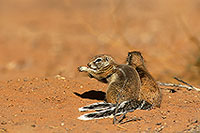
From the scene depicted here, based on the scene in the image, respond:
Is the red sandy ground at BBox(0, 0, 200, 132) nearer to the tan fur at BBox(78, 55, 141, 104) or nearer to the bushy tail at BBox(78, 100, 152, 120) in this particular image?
the bushy tail at BBox(78, 100, 152, 120)

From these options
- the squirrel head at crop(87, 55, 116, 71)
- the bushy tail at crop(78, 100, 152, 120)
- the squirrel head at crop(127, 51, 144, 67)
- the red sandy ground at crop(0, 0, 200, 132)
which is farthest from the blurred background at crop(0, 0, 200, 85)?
the bushy tail at crop(78, 100, 152, 120)

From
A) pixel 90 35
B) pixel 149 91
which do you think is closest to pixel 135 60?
pixel 149 91

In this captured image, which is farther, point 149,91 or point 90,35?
point 90,35

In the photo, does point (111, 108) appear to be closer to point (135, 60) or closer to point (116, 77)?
point (116, 77)

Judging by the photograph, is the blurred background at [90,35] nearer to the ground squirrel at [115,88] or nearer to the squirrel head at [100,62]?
the squirrel head at [100,62]

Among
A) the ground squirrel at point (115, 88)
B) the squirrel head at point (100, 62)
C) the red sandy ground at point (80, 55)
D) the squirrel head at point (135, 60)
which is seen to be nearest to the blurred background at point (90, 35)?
the red sandy ground at point (80, 55)

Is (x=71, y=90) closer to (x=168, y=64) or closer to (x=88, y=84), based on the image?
(x=88, y=84)
